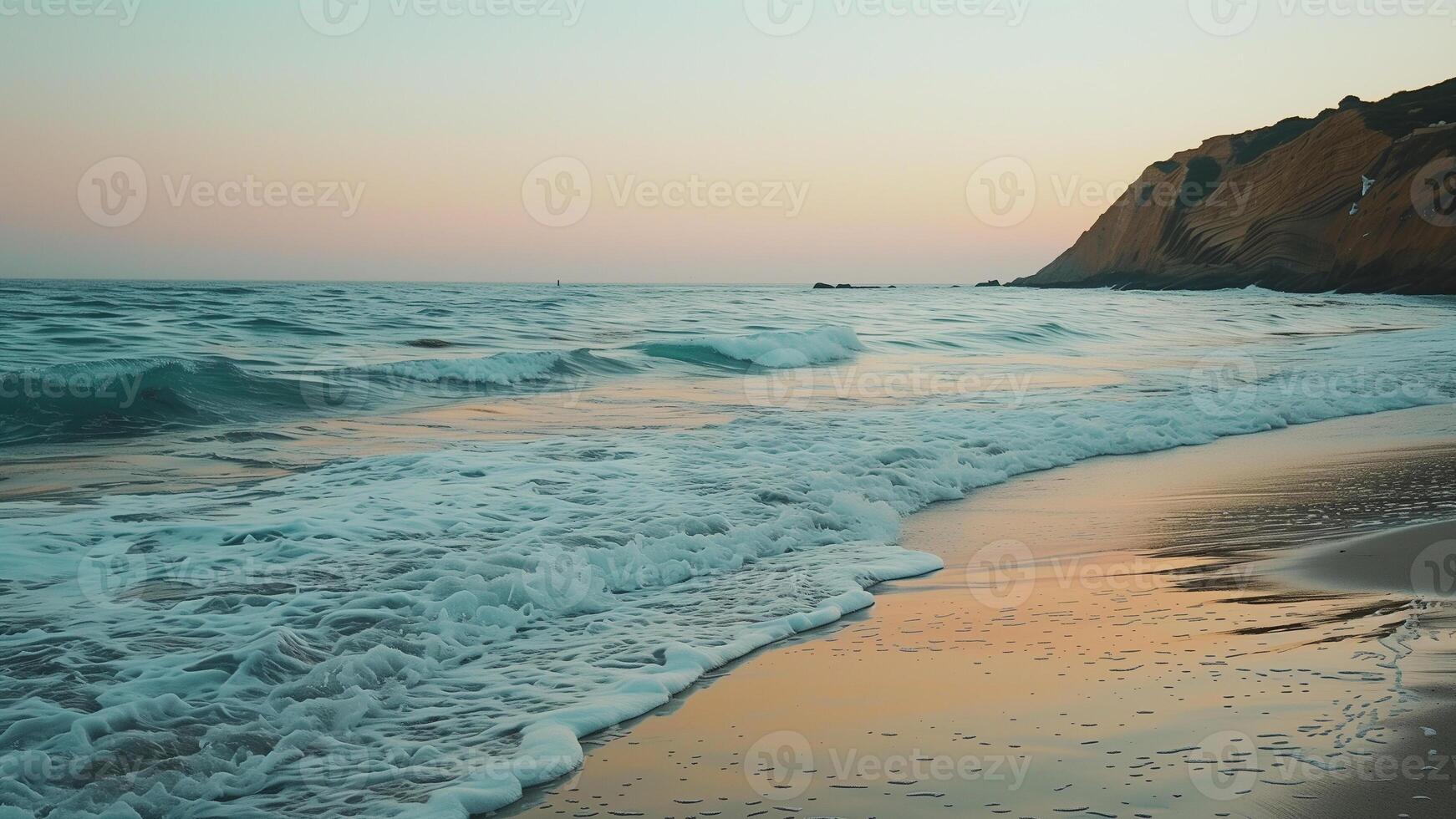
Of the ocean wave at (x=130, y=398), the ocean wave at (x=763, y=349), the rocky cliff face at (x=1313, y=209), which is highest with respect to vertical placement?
the rocky cliff face at (x=1313, y=209)

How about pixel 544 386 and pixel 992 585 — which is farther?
pixel 544 386

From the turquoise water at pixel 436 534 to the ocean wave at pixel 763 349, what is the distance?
106 inches

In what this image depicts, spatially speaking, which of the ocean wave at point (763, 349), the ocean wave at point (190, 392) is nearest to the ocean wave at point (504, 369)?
the ocean wave at point (190, 392)

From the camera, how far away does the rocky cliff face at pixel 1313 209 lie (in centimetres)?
5009

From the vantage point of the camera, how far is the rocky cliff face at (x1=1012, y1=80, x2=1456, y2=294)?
164ft

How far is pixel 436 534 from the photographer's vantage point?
573cm

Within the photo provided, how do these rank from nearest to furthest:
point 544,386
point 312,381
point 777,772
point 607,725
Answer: point 777,772
point 607,725
point 312,381
point 544,386

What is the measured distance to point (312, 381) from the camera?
43.7 feet

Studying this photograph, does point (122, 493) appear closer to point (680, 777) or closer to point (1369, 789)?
point (680, 777)

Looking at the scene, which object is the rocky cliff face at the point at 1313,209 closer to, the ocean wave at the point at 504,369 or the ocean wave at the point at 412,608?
the ocean wave at the point at 504,369

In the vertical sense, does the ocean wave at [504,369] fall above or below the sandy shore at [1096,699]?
above

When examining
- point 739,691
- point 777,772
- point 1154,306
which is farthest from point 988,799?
point 1154,306

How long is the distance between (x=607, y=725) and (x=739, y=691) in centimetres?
54

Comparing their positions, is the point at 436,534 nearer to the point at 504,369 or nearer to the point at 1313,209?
the point at 504,369
